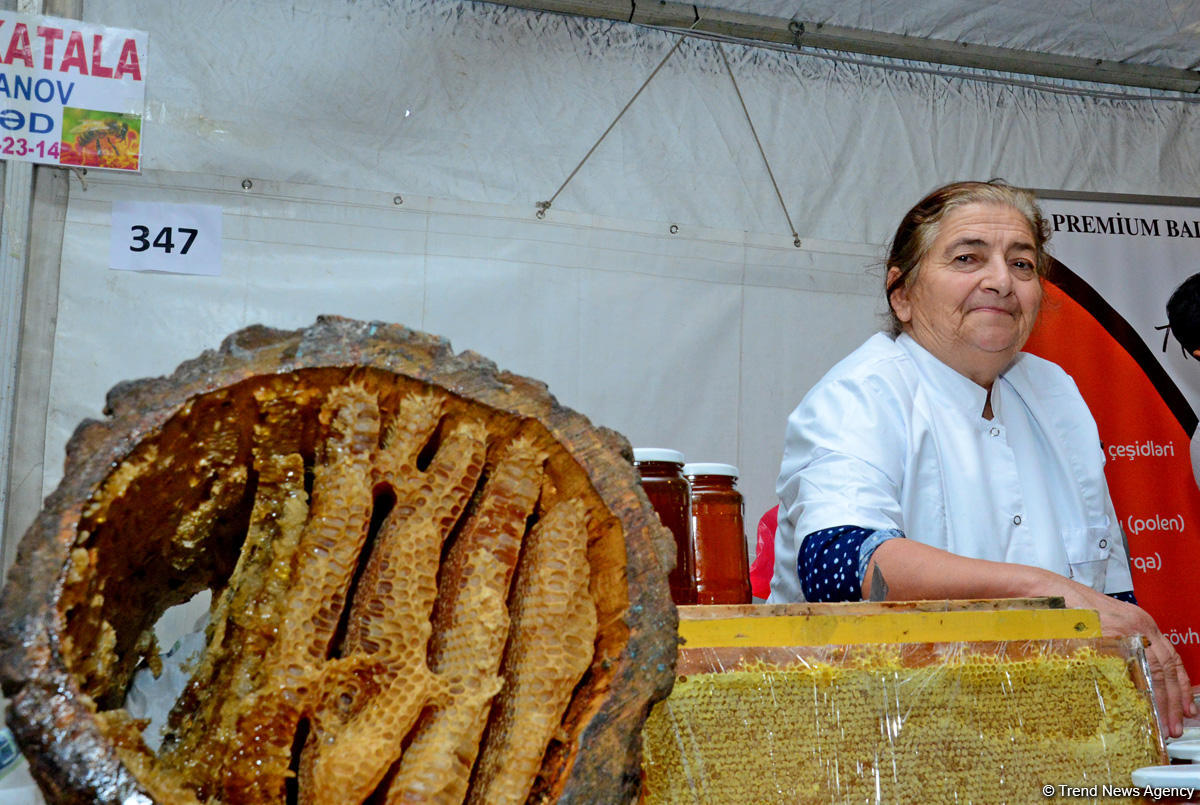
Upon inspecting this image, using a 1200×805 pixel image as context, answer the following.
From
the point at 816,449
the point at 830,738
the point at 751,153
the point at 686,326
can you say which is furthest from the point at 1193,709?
the point at 751,153

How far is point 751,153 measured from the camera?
276cm

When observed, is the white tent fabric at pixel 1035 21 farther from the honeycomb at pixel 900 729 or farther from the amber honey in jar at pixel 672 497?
the honeycomb at pixel 900 729

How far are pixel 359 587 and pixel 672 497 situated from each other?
1.92 feet

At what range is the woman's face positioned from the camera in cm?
181

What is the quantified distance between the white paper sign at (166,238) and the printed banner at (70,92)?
0.11 meters

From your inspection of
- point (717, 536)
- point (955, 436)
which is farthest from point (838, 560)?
point (955, 436)

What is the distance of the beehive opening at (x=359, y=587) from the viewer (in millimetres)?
676

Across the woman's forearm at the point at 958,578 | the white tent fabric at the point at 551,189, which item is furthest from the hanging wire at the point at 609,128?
the woman's forearm at the point at 958,578

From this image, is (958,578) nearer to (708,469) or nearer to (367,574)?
(708,469)

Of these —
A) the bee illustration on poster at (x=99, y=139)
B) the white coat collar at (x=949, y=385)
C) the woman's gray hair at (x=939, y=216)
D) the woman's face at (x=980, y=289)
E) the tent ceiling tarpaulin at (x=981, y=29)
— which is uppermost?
the tent ceiling tarpaulin at (x=981, y=29)

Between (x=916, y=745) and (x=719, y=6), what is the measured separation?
2.14 m

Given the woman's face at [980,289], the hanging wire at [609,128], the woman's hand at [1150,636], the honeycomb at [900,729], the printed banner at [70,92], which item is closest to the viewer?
the honeycomb at [900,729]

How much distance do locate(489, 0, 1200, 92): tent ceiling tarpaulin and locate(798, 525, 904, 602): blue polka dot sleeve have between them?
5.32 feet

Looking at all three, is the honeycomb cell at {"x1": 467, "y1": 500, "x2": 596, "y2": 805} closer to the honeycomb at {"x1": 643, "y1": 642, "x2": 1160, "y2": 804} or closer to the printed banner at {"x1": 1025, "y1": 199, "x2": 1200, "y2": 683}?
the honeycomb at {"x1": 643, "y1": 642, "x2": 1160, "y2": 804}
